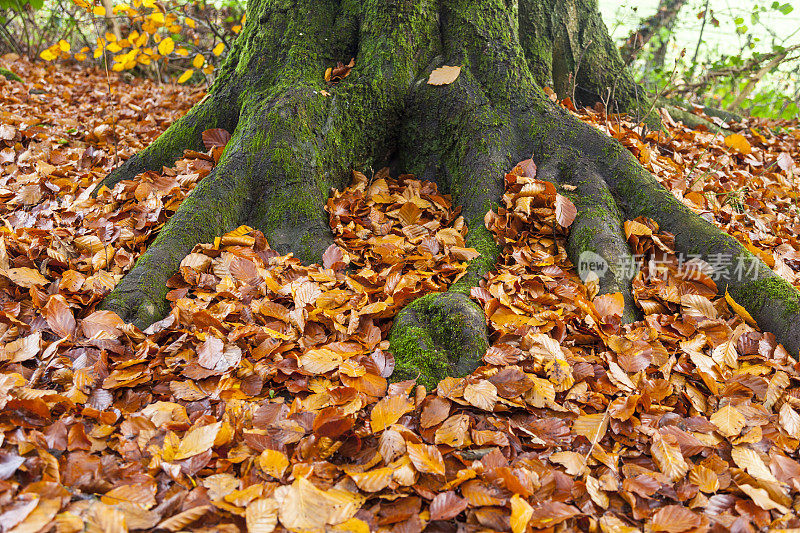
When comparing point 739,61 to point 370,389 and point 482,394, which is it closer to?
point 482,394

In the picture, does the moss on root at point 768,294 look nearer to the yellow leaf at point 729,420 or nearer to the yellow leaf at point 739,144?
the yellow leaf at point 729,420

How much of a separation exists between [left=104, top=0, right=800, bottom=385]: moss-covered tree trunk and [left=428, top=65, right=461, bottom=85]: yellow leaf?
0.04 metres

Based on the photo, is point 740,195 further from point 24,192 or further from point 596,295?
point 24,192

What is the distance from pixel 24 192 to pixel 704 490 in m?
A: 3.87

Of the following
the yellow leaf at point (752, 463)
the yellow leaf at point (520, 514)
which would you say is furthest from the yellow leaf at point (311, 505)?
the yellow leaf at point (752, 463)

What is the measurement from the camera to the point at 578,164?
9.62 feet

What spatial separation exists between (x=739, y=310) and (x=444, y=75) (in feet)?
6.98

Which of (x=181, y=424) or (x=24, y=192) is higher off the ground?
(x=24, y=192)

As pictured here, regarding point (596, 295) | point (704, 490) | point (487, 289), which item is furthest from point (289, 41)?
point (704, 490)

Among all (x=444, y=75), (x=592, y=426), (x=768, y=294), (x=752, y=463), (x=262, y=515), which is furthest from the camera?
(x=444, y=75)

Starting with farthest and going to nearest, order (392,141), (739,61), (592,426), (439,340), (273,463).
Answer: (739,61)
(392,141)
(439,340)
(592,426)
(273,463)

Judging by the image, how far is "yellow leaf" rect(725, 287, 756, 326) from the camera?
7.79ft

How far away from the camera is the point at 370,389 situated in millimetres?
1942

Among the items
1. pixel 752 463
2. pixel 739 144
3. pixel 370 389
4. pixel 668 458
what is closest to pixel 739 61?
pixel 739 144
